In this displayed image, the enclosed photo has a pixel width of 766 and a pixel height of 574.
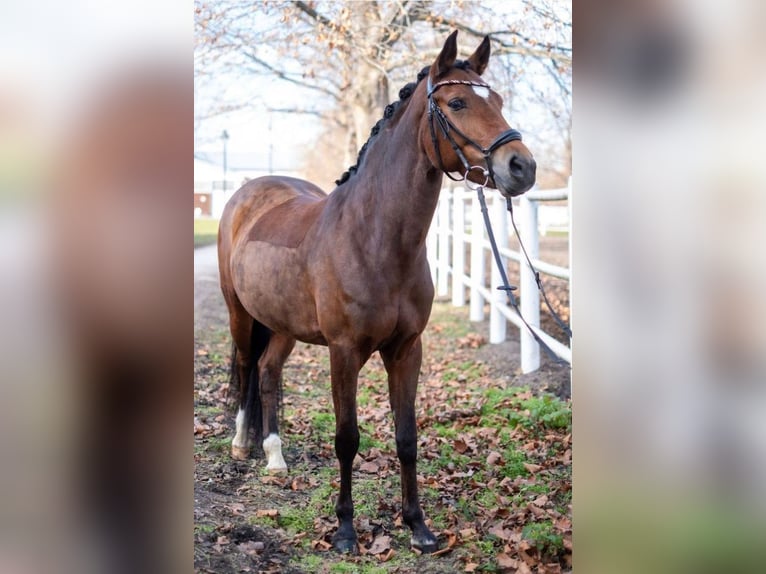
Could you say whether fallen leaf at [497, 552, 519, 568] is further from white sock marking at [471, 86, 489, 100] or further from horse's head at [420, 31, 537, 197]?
white sock marking at [471, 86, 489, 100]

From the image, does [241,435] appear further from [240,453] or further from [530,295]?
[530,295]

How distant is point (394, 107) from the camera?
9.78ft

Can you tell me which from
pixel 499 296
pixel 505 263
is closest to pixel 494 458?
pixel 499 296

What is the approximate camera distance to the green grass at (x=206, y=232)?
12.9m

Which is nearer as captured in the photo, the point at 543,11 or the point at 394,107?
the point at 394,107

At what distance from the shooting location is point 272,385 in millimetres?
4160

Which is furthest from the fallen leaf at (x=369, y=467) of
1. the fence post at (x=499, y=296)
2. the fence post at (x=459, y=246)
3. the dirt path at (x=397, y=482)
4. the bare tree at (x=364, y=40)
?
the fence post at (x=459, y=246)

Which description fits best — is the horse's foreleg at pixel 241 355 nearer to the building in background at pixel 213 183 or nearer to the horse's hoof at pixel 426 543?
the horse's hoof at pixel 426 543

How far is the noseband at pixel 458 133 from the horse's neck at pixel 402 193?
122 millimetres

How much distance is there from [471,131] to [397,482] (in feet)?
6.27
